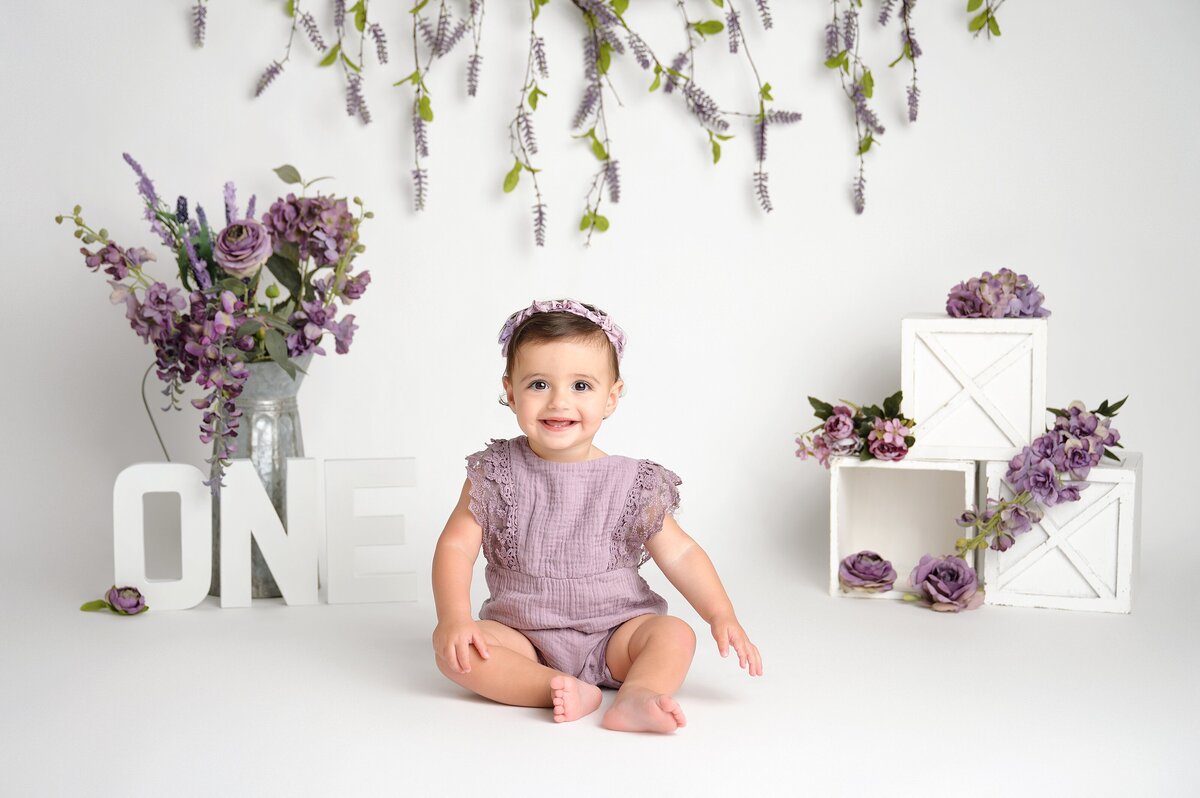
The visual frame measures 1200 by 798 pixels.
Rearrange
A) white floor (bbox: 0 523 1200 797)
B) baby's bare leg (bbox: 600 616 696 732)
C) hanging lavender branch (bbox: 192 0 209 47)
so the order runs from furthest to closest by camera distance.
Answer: hanging lavender branch (bbox: 192 0 209 47) < baby's bare leg (bbox: 600 616 696 732) < white floor (bbox: 0 523 1200 797)

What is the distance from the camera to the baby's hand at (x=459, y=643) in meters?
1.67

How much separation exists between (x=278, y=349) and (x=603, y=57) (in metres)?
1.04

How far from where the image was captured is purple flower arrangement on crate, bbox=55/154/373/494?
216 cm

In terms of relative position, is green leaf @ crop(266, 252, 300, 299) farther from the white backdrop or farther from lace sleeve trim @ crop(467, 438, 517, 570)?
lace sleeve trim @ crop(467, 438, 517, 570)

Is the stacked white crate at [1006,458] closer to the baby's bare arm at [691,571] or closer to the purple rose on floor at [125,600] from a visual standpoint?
the baby's bare arm at [691,571]

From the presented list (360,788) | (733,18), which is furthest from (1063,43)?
(360,788)

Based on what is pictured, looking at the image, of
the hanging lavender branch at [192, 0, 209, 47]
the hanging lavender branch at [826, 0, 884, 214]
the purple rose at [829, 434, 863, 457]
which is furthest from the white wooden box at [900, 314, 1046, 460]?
the hanging lavender branch at [192, 0, 209, 47]

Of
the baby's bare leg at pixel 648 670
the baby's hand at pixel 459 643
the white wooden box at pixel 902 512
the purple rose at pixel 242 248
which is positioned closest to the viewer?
the baby's bare leg at pixel 648 670

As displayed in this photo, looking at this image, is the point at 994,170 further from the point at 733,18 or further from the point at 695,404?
the point at 695,404

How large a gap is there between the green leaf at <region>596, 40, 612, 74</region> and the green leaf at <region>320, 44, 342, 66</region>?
58 centimetres

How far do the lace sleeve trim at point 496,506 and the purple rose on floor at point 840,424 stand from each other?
758 mm

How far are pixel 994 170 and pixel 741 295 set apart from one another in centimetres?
64

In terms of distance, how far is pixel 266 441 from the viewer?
2.37 metres

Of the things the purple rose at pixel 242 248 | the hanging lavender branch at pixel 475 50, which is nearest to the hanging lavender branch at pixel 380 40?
the hanging lavender branch at pixel 475 50
